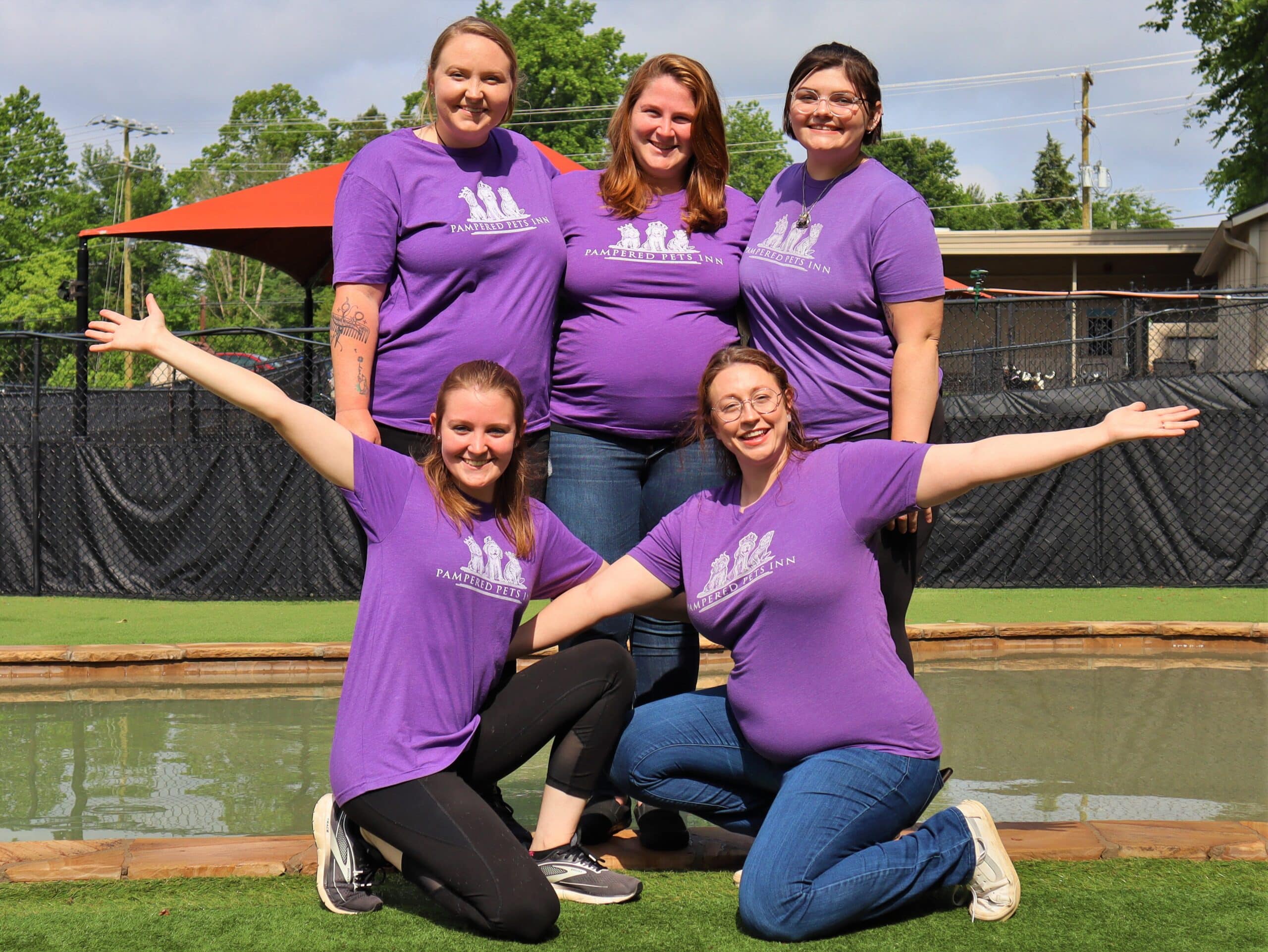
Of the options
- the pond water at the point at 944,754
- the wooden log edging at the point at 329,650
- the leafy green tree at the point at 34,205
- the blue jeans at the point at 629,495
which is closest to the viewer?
the blue jeans at the point at 629,495

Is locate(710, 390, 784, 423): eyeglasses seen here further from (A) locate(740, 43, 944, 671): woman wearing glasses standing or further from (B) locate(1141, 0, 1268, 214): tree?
(B) locate(1141, 0, 1268, 214): tree

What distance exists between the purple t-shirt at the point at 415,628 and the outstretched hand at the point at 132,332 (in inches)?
19.9

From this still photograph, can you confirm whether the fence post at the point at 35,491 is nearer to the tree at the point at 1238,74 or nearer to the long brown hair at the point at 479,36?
the long brown hair at the point at 479,36

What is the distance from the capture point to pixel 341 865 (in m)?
2.66

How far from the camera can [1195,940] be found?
242 centimetres

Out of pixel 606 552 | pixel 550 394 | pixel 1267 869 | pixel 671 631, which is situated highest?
pixel 550 394

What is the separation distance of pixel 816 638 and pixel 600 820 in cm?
87

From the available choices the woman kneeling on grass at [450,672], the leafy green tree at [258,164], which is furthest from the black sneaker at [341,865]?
the leafy green tree at [258,164]

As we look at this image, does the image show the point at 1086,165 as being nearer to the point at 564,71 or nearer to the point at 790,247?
the point at 564,71

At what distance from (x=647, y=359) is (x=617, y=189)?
0.45 meters

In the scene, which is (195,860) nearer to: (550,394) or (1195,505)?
(550,394)

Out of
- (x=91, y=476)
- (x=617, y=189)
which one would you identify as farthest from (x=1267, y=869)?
(x=91, y=476)

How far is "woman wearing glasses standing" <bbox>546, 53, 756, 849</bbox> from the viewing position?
2990mm

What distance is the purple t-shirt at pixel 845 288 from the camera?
2.85m
